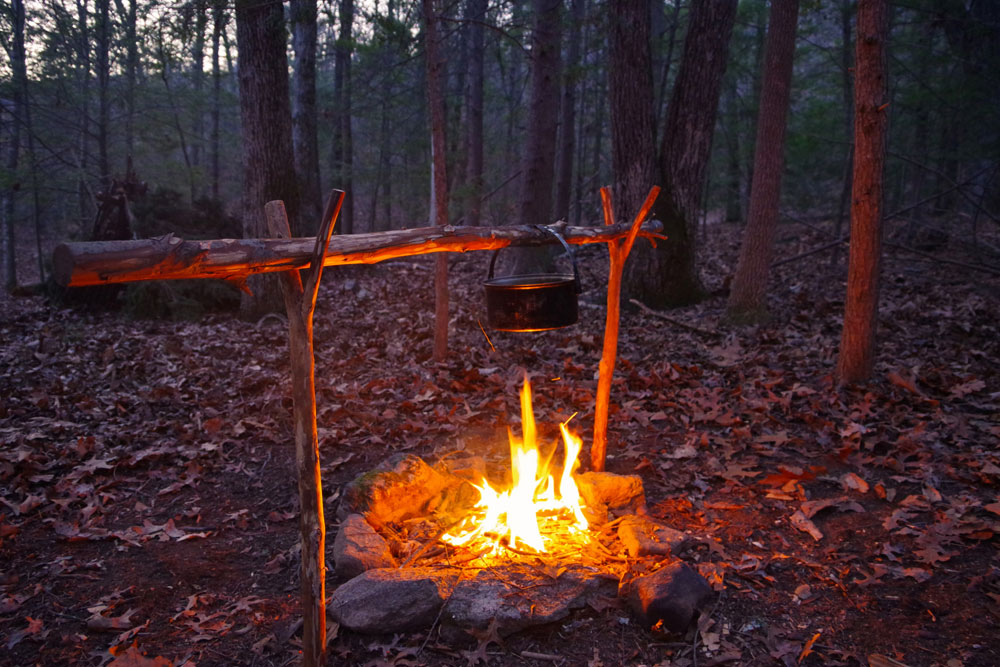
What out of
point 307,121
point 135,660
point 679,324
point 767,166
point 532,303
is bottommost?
point 135,660

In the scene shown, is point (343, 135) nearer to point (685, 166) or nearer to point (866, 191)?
point (685, 166)

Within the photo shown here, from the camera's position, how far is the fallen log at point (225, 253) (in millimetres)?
2041

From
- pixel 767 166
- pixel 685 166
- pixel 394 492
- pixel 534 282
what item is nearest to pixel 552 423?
pixel 394 492

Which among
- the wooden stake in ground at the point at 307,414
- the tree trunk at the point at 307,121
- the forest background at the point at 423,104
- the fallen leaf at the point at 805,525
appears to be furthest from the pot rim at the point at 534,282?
the tree trunk at the point at 307,121

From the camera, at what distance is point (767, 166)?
8.31 m

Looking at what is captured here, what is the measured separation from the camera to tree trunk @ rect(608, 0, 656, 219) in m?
9.46

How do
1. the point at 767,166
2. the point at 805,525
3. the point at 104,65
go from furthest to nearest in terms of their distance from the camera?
the point at 104,65, the point at 767,166, the point at 805,525

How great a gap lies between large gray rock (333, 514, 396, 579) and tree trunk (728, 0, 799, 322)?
260 inches

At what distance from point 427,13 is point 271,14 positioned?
3581mm

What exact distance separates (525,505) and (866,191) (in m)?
4.39

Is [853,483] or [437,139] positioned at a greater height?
[437,139]

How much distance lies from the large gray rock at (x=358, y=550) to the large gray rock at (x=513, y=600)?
621 mm

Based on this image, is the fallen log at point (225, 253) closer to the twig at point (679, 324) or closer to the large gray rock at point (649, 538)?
the large gray rock at point (649, 538)

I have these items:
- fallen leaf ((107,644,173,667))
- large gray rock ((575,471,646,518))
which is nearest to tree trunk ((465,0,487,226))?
large gray rock ((575,471,646,518))
